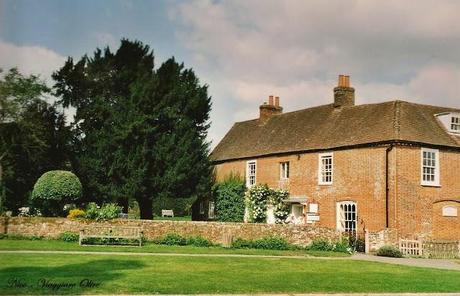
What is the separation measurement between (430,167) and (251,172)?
Result: 1333 centimetres

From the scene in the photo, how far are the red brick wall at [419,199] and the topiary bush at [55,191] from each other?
1710 cm

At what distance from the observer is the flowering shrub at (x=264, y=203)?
117ft

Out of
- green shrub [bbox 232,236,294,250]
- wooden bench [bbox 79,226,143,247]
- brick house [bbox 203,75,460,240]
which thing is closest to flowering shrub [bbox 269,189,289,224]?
brick house [bbox 203,75,460,240]

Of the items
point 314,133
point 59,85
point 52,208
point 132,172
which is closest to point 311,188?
point 314,133

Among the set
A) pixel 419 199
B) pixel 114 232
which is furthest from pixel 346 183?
pixel 114 232

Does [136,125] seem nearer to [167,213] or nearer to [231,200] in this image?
[231,200]

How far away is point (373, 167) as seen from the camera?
31.1 m

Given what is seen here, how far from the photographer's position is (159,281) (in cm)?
1413

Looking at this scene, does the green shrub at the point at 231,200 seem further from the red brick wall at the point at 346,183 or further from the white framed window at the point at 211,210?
the red brick wall at the point at 346,183

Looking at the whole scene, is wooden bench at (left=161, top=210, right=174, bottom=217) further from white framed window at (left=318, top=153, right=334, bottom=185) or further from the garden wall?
the garden wall

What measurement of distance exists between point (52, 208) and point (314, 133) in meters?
17.0

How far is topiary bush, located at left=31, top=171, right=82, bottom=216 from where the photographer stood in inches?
1161

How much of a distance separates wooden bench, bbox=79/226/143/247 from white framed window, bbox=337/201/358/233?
12092 millimetres

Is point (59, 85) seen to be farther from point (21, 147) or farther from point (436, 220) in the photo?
point (436, 220)
